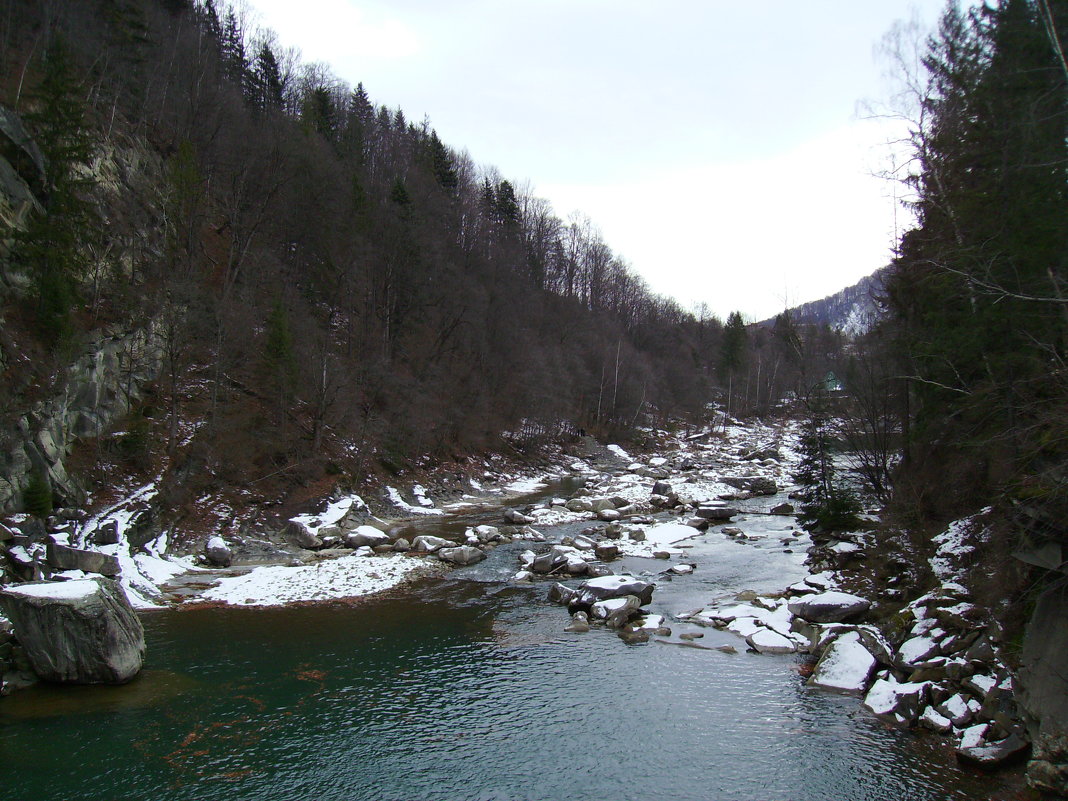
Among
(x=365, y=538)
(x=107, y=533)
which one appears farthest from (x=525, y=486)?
(x=107, y=533)

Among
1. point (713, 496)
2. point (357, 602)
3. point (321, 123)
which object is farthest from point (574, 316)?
point (357, 602)

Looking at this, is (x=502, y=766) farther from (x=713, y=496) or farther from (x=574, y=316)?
(x=574, y=316)

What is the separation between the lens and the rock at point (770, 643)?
14945mm

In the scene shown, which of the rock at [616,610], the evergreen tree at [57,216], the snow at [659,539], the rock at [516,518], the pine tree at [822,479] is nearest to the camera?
the rock at [616,610]

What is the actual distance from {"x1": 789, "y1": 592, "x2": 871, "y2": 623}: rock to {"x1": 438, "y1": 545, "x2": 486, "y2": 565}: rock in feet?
37.9

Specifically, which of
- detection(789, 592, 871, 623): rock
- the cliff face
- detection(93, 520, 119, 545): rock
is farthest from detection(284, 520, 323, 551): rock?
detection(789, 592, 871, 623): rock

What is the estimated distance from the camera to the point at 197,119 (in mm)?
36656

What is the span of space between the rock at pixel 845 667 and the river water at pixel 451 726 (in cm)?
44

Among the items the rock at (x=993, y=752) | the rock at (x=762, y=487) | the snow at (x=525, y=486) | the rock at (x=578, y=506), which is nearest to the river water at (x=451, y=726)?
the rock at (x=993, y=752)

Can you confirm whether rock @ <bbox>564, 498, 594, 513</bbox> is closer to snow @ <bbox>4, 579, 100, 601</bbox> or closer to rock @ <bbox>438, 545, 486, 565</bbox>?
rock @ <bbox>438, 545, 486, 565</bbox>

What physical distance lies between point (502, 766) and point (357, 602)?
32.8 ft

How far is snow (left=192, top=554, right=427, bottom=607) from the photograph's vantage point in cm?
1897

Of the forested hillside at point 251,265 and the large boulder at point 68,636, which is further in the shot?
the forested hillside at point 251,265

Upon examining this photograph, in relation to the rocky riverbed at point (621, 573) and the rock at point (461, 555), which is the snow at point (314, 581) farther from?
the rock at point (461, 555)
